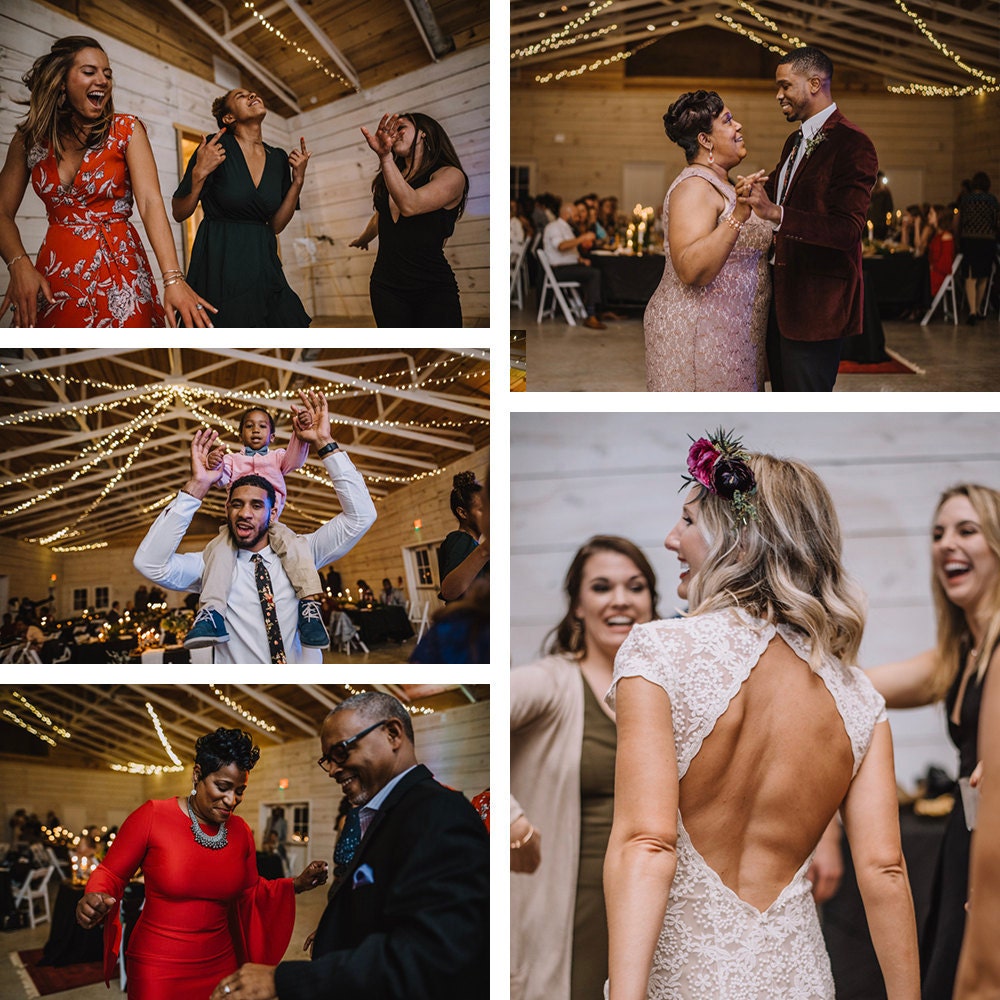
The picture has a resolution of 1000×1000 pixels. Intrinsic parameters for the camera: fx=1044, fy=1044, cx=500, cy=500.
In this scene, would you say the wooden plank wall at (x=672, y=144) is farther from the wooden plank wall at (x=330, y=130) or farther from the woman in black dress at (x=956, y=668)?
the woman in black dress at (x=956, y=668)

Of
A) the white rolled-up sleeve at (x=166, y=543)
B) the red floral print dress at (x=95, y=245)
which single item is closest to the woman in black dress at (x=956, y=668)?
the white rolled-up sleeve at (x=166, y=543)

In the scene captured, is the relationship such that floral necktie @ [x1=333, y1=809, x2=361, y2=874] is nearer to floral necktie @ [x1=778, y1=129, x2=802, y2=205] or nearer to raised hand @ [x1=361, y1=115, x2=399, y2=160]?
raised hand @ [x1=361, y1=115, x2=399, y2=160]

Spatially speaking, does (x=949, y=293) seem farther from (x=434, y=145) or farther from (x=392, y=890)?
(x=392, y=890)

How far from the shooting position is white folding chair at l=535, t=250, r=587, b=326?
2.74m

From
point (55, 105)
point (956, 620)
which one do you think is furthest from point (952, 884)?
point (55, 105)

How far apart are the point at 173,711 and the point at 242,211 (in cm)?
105

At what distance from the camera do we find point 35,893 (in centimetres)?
218

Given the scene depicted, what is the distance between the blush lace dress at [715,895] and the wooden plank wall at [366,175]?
80 centimetres

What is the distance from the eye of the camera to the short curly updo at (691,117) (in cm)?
210

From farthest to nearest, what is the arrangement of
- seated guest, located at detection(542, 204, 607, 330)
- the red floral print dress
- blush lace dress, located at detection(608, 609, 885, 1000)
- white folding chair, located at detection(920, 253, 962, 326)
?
seated guest, located at detection(542, 204, 607, 330)
white folding chair, located at detection(920, 253, 962, 326)
the red floral print dress
blush lace dress, located at detection(608, 609, 885, 1000)

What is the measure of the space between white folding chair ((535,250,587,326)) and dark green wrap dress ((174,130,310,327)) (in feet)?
2.61

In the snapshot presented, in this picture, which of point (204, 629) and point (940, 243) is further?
point (940, 243)

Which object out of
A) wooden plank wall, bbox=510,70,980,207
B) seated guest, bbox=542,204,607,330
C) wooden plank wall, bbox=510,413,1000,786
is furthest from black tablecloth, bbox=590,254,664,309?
wooden plank wall, bbox=510,413,1000,786

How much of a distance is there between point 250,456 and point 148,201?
22.4 inches
